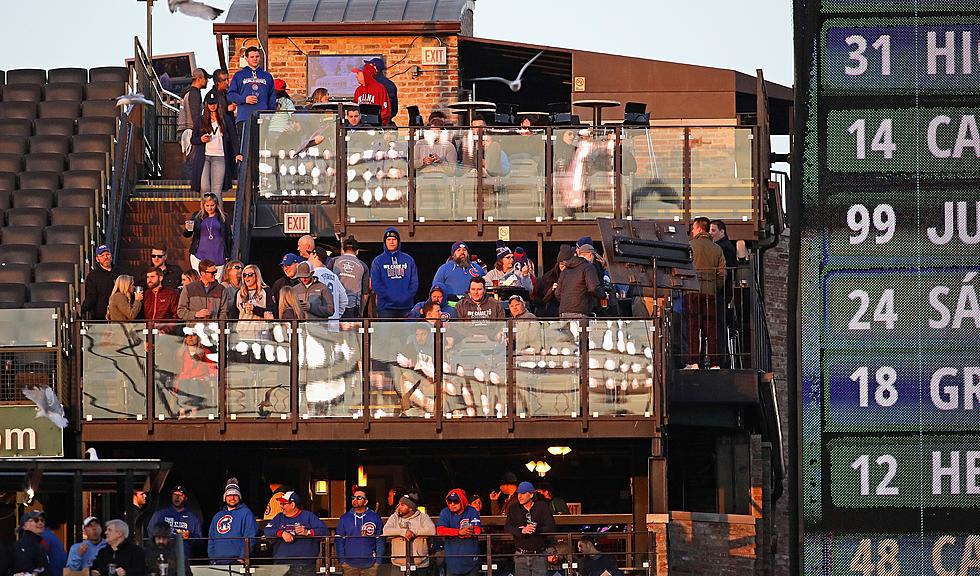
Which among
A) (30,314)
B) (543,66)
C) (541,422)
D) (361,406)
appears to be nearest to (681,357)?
(541,422)

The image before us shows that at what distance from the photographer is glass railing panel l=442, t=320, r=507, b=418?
20.5 meters

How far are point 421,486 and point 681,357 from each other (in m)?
3.62

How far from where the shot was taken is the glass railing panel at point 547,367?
67.3 feet

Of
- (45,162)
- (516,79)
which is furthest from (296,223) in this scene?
(516,79)

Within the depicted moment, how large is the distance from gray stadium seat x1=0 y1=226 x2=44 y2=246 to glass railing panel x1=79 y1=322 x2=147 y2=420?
2420 mm

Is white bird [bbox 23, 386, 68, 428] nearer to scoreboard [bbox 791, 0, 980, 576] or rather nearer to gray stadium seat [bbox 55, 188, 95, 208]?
gray stadium seat [bbox 55, 188, 95, 208]

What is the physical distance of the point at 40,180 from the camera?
23.8 m

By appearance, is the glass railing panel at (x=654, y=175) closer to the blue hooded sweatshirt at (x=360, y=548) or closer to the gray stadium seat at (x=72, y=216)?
the blue hooded sweatshirt at (x=360, y=548)

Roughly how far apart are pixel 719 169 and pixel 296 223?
496cm

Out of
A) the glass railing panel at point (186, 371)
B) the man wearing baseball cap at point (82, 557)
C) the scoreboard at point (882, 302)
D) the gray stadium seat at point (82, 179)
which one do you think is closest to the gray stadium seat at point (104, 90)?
the gray stadium seat at point (82, 179)

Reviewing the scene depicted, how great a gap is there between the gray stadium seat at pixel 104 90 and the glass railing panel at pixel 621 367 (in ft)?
25.6

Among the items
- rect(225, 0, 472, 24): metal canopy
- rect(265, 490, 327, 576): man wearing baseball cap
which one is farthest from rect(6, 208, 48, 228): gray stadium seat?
rect(225, 0, 472, 24): metal canopy

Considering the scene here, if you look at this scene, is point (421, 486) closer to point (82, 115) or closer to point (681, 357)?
point (681, 357)

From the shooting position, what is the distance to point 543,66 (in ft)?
105
